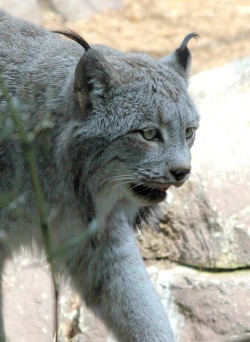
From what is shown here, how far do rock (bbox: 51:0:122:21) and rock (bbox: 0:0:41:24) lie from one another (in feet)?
1.41

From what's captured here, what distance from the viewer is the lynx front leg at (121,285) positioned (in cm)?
382

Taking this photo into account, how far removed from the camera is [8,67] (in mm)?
3605

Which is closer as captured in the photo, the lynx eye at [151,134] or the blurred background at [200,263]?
the lynx eye at [151,134]

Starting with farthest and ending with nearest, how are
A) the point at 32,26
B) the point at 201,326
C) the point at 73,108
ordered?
the point at 201,326 < the point at 32,26 < the point at 73,108

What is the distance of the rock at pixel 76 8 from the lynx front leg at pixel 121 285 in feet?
22.8

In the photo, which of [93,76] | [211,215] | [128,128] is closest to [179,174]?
[128,128]

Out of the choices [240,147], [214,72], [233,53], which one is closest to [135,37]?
[233,53]

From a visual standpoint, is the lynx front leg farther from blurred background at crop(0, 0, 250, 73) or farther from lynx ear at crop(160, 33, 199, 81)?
blurred background at crop(0, 0, 250, 73)

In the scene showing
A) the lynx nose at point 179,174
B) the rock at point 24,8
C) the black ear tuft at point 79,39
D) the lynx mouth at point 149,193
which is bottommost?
the rock at point 24,8

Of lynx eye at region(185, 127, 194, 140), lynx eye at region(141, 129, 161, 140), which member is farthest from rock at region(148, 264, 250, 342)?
lynx eye at region(141, 129, 161, 140)

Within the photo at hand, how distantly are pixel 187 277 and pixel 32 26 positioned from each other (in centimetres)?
219

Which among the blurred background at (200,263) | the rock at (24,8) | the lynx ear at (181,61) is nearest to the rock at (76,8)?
the rock at (24,8)

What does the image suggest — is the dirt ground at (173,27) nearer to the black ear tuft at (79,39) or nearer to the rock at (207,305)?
the rock at (207,305)

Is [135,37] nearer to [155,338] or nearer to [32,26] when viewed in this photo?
[32,26]
